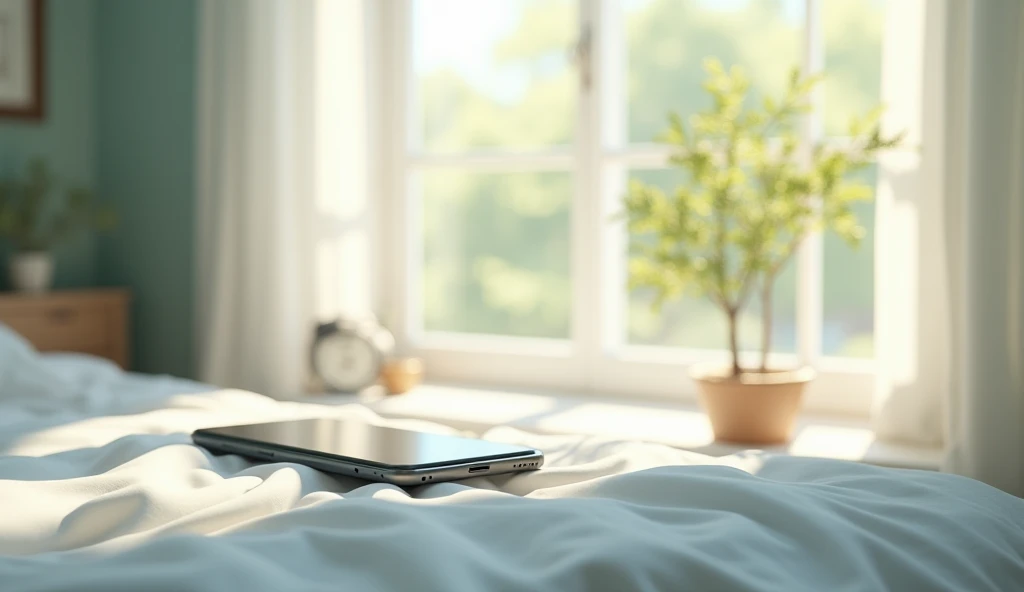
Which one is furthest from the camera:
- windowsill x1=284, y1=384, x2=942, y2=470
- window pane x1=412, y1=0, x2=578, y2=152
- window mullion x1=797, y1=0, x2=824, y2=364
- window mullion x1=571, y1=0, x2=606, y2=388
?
window pane x1=412, y1=0, x2=578, y2=152

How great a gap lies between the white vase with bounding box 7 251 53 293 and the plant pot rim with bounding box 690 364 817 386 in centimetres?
224

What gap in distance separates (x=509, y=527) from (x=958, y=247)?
5.47 ft

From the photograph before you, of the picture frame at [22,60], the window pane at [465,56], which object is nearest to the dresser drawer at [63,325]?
the picture frame at [22,60]

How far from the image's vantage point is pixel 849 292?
705 centimetres

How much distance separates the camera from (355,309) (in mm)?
3422

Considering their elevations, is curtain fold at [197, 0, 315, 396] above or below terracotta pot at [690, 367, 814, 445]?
above

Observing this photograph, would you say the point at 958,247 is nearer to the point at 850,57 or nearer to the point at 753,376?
the point at 753,376

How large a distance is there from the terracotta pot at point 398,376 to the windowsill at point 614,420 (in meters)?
0.04

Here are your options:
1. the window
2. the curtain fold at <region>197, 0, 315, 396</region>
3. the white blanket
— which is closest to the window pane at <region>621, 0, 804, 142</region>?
the window

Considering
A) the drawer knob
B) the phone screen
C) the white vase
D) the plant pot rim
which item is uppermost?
the white vase

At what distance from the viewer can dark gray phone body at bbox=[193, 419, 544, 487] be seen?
1130 millimetres

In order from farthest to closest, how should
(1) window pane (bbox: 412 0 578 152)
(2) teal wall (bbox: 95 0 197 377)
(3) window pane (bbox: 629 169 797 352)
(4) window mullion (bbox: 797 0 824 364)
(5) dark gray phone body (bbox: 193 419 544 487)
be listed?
(3) window pane (bbox: 629 169 797 352), (2) teal wall (bbox: 95 0 197 377), (1) window pane (bbox: 412 0 578 152), (4) window mullion (bbox: 797 0 824 364), (5) dark gray phone body (bbox: 193 419 544 487)

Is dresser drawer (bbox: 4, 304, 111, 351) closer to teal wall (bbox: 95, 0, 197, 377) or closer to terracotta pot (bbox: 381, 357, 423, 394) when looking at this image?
teal wall (bbox: 95, 0, 197, 377)

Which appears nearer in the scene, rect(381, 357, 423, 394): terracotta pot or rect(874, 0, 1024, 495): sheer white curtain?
rect(874, 0, 1024, 495): sheer white curtain
